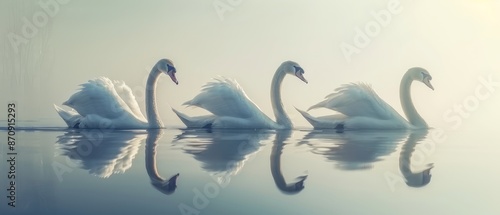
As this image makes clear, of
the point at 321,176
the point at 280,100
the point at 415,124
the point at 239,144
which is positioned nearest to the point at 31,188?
the point at 321,176

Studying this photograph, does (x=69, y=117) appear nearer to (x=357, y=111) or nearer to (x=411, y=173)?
(x=357, y=111)

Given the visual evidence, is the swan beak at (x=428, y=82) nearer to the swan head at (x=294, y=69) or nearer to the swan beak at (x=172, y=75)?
the swan head at (x=294, y=69)

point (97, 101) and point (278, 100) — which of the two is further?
point (278, 100)

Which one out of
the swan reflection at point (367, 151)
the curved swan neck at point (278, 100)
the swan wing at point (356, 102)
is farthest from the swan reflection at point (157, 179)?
the curved swan neck at point (278, 100)

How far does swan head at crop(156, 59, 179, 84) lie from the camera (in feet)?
37.9

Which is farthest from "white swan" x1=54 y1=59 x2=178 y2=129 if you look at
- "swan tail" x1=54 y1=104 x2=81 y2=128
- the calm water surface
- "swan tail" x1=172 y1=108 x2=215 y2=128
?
the calm water surface

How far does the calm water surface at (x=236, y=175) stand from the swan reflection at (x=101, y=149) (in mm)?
12

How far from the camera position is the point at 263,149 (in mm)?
7160

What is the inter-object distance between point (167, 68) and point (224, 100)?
5.85 feet

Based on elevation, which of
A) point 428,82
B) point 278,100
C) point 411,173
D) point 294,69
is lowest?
point 411,173

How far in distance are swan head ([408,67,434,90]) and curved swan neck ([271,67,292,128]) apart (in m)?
2.74

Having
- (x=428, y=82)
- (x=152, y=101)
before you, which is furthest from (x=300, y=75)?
(x=152, y=101)

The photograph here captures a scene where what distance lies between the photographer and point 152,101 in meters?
11.5

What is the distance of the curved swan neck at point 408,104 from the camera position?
1246 centimetres
